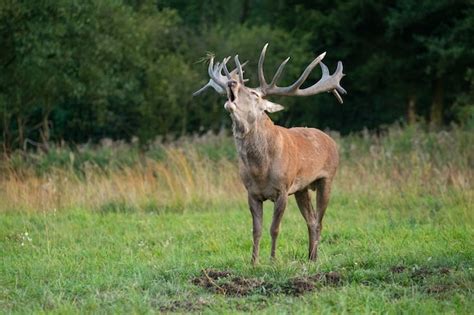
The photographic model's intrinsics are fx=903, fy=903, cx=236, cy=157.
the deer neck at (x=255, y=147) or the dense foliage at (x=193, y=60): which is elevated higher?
the deer neck at (x=255, y=147)

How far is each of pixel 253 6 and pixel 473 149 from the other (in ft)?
68.9

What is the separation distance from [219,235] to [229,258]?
203cm

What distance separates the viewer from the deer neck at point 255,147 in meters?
A: 9.83

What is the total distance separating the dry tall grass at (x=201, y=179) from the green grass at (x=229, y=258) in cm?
42

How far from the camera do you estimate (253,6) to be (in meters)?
37.4

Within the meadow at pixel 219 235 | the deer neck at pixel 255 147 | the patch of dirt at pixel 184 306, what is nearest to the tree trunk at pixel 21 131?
the meadow at pixel 219 235

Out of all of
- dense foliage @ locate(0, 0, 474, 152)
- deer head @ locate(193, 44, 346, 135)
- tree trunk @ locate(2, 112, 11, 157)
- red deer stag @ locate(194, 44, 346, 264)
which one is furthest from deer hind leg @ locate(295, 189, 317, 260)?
tree trunk @ locate(2, 112, 11, 157)

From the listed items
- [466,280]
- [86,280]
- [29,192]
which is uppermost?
[466,280]

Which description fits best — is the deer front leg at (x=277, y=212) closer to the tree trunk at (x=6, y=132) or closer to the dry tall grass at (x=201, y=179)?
the dry tall grass at (x=201, y=179)

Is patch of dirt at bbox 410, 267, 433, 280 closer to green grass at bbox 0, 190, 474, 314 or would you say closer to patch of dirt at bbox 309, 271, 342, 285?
green grass at bbox 0, 190, 474, 314

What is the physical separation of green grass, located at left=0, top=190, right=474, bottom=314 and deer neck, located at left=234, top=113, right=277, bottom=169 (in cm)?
106

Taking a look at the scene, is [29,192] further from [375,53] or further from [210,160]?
[375,53]

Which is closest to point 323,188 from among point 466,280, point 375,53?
point 466,280

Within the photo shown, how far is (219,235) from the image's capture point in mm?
11883
